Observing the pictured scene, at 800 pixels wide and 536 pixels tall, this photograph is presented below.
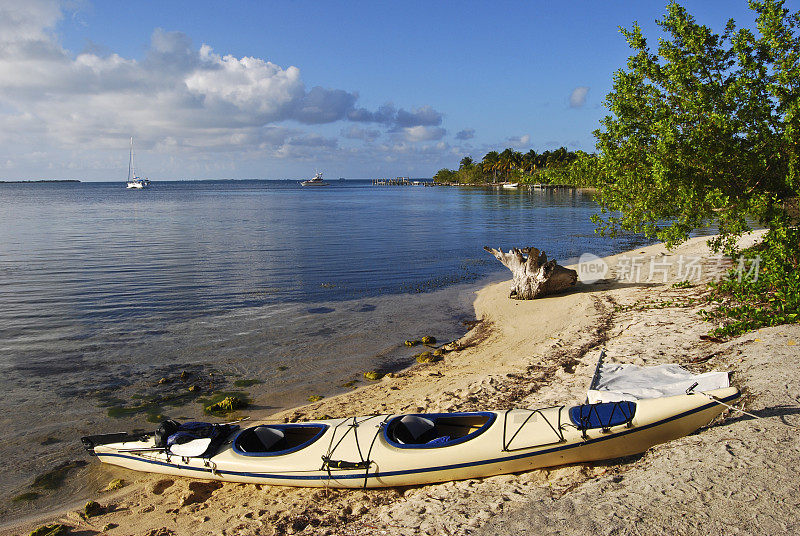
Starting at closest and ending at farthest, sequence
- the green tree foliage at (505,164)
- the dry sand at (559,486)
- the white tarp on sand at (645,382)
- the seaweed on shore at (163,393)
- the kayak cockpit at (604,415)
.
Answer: the dry sand at (559,486), the kayak cockpit at (604,415), the white tarp on sand at (645,382), the seaweed on shore at (163,393), the green tree foliage at (505,164)

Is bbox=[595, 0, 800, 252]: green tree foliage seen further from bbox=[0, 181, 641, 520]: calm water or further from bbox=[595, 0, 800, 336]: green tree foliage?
bbox=[0, 181, 641, 520]: calm water

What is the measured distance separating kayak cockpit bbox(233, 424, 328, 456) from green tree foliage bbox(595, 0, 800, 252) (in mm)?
9974

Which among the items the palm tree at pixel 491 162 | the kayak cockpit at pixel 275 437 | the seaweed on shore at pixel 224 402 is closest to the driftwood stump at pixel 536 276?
the seaweed on shore at pixel 224 402

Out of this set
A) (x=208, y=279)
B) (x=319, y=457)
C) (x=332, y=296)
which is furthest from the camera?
(x=208, y=279)

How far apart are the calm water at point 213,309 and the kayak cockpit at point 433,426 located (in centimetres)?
447

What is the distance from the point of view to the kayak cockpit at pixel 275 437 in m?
8.17

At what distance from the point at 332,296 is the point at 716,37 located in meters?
15.4

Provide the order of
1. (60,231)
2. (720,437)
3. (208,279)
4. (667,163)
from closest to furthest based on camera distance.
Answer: (720,437), (667,163), (208,279), (60,231)

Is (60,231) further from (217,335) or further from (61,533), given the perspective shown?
(61,533)

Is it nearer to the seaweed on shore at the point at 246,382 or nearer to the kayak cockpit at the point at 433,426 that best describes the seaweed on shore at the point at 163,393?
the seaweed on shore at the point at 246,382

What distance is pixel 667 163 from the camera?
12242 mm

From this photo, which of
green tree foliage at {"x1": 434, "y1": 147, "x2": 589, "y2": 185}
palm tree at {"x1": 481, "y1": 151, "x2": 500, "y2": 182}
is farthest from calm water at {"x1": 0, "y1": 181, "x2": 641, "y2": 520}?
palm tree at {"x1": 481, "y1": 151, "x2": 500, "y2": 182}

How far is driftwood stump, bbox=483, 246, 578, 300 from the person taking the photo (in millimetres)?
18672

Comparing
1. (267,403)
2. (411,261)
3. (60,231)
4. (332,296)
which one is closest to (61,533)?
(267,403)
